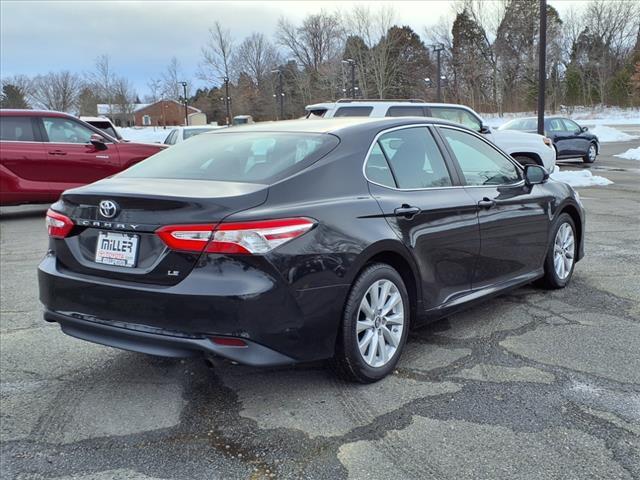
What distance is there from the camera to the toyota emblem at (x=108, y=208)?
314cm

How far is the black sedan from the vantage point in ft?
9.63

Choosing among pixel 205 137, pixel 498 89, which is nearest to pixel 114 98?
pixel 498 89

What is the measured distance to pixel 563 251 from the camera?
5.41 m

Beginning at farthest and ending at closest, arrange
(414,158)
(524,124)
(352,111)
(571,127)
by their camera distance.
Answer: (571,127)
(524,124)
(352,111)
(414,158)

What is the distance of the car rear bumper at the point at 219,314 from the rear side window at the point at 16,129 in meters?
8.01

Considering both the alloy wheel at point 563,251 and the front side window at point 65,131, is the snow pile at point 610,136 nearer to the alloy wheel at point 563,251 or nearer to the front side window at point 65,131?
the front side window at point 65,131

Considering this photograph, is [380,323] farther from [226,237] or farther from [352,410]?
[226,237]

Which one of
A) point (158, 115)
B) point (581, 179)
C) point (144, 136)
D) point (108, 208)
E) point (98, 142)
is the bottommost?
point (581, 179)

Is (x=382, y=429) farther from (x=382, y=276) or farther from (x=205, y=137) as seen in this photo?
(x=205, y=137)

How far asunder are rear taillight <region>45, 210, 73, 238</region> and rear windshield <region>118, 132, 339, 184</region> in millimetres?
485

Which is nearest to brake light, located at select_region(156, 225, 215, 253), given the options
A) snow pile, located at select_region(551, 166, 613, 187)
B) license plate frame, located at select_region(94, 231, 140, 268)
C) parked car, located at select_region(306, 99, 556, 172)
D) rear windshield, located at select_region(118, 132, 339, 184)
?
license plate frame, located at select_region(94, 231, 140, 268)

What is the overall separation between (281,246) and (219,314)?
0.44 meters

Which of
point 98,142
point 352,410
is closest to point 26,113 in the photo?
point 98,142

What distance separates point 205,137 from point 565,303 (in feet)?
10.5
